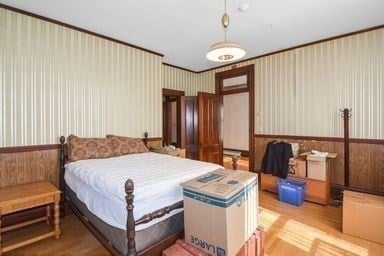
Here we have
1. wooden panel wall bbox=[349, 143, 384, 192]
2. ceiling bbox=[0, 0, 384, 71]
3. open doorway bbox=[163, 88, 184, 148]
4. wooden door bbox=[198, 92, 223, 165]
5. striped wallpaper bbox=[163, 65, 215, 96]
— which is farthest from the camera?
open doorway bbox=[163, 88, 184, 148]

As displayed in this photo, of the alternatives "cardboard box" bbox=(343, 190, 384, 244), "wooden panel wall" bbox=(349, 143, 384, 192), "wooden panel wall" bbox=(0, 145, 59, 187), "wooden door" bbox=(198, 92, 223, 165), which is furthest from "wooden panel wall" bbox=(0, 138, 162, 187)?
"wooden panel wall" bbox=(349, 143, 384, 192)

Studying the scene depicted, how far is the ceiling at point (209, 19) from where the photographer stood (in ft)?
8.50

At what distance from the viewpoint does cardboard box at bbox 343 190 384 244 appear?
7.44 feet

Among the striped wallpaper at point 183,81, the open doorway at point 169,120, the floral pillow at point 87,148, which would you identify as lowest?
the floral pillow at point 87,148

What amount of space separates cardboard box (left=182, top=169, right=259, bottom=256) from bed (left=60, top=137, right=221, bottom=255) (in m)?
0.20

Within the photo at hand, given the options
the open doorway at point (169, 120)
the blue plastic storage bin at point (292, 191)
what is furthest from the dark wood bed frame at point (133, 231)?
the open doorway at point (169, 120)

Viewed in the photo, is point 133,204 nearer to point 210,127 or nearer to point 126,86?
point 126,86

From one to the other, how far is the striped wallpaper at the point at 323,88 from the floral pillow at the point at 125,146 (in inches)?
104

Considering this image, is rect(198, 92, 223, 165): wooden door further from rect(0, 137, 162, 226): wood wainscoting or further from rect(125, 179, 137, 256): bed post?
rect(125, 179, 137, 256): bed post

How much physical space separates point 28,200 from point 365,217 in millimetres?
3670

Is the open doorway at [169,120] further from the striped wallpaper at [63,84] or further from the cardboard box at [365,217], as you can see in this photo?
the cardboard box at [365,217]

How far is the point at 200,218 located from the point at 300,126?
128 inches

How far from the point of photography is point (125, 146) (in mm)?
3367

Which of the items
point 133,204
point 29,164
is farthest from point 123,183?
point 29,164
